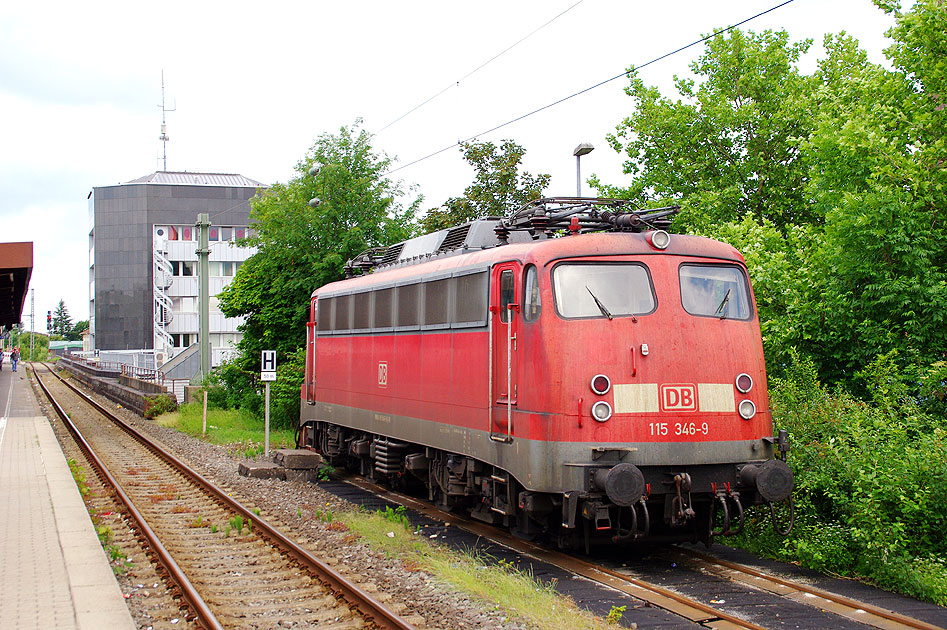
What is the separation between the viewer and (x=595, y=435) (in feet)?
29.1

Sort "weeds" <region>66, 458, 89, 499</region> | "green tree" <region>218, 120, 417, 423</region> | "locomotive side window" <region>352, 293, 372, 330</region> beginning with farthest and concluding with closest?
"green tree" <region>218, 120, 417, 423</region>
"weeds" <region>66, 458, 89, 499</region>
"locomotive side window" <region>352, 293, 372, 330</region>

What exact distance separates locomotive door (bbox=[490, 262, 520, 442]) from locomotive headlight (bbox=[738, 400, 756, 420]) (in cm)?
231

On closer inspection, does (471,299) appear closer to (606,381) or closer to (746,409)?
(606,381)

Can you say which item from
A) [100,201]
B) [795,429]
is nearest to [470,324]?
[795,429]

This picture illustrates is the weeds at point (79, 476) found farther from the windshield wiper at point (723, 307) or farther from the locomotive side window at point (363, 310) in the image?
the windshield wiper at point (723, 307)

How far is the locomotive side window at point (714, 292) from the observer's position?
9.57 metres

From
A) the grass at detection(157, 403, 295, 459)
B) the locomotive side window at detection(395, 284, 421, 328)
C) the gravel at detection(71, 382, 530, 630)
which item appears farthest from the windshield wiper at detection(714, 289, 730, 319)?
the grass at detection(157, 403, 295, 459)

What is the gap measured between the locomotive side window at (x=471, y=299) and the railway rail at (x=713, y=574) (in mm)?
2710

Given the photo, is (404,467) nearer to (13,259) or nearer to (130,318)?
(13,259)

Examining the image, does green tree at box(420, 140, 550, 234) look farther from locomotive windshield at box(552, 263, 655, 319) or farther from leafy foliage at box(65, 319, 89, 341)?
leafy foliage at box(65, 319, 89, 341)

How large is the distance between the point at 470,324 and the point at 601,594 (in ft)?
12.1

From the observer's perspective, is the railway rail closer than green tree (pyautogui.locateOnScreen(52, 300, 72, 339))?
Yes

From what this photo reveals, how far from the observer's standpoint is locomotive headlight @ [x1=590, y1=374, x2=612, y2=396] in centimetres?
894

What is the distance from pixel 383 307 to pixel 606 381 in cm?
561
